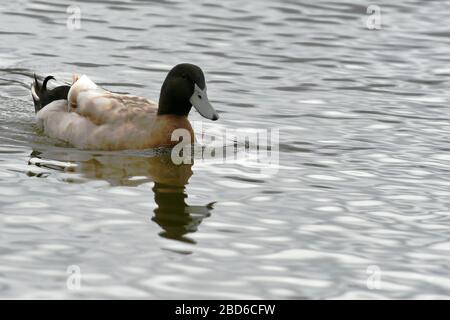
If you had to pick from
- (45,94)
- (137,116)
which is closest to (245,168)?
(137,116)

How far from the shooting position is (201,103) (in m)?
12.4

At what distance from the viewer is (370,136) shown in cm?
1352

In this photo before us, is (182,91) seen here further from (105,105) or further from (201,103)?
(105,105)

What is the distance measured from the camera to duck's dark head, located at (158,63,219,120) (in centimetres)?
1251

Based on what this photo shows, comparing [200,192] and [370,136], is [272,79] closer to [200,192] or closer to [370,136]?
[370,136]

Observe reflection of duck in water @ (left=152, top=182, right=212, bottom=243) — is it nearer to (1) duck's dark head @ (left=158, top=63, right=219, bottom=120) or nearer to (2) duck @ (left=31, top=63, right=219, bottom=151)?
(2) duck @ (left=31, top=63, right=219, bottom=151)

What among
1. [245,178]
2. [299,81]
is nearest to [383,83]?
[299,81]

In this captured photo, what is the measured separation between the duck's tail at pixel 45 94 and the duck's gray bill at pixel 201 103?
6.21 ft

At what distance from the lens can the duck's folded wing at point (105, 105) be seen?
12.6m

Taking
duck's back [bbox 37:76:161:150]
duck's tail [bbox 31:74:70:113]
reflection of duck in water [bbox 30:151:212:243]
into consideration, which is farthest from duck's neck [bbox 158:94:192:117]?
duck's tail [bbox 31:74:70:113]

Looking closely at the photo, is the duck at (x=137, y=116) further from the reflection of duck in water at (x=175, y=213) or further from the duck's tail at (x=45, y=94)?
the reflection of duck in water at (x=175, y=213)

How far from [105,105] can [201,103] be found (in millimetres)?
1070
